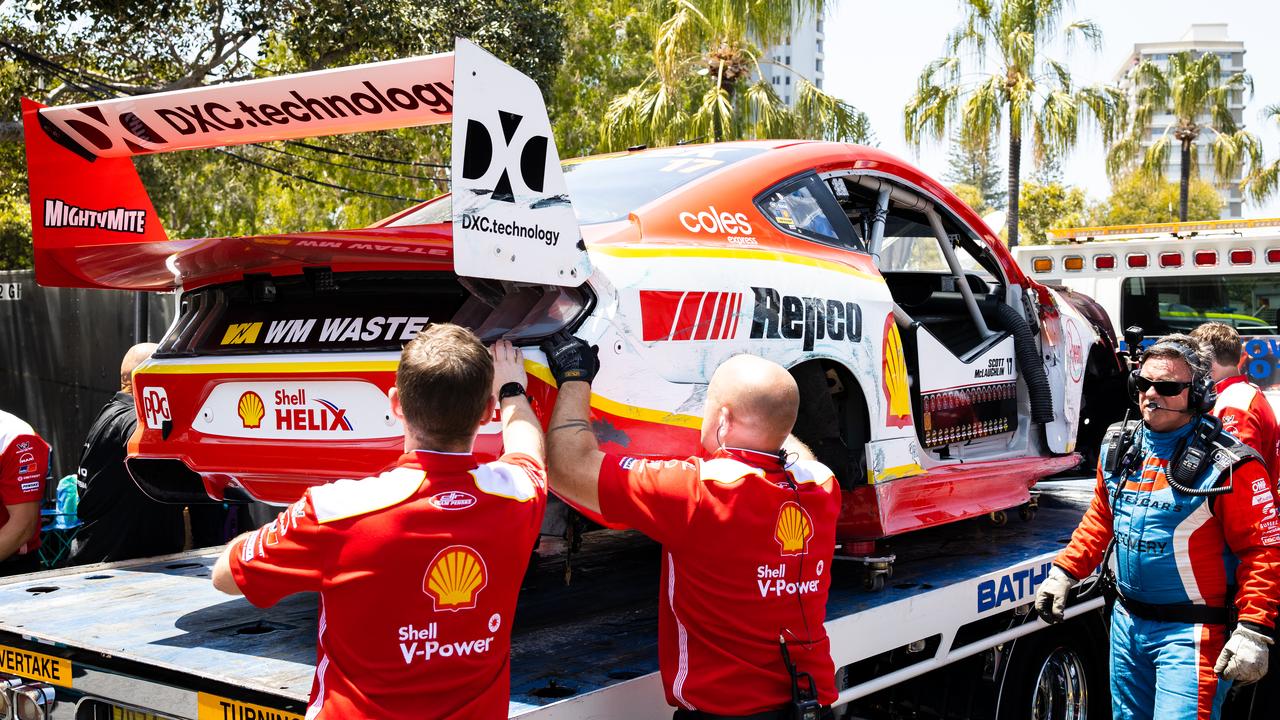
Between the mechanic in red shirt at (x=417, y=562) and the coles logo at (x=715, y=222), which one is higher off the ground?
the coles logo at (x=715, y=222)

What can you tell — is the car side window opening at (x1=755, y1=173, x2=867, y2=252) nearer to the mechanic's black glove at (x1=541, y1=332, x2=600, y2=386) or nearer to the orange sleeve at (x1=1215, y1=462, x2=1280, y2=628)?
the mechanic's black glove at (x1=541, y1=332, x2=600, y2=386)

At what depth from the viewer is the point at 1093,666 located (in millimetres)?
5160

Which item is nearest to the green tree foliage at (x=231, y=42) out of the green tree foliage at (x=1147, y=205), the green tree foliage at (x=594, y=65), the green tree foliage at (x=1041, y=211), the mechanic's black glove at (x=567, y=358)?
the green tree foliage at (x=594, y=65)

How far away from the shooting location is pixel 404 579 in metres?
2.28

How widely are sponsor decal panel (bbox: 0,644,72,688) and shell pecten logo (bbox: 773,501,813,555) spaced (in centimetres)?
194

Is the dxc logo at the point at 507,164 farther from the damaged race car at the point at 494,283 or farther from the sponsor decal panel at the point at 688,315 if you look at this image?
the sponsor decal panel at the point at 688,315

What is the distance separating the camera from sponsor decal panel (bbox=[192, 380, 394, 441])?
321cm

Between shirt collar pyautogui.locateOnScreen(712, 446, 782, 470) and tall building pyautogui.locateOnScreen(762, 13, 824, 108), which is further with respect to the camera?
tall building pyautogui.locateOnScreen(762, 13, 824, 108)

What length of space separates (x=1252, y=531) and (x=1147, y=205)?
49.0m

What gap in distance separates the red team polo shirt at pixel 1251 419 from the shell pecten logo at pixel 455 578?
360cm

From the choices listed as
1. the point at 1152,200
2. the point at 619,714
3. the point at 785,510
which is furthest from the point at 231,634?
the point at 1152,200

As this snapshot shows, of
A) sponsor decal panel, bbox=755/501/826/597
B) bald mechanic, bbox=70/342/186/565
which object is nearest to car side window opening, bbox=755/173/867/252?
sponsor decal panel, bbox=755/501/826/597

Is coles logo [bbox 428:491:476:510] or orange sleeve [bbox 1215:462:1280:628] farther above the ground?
coles logo [bbox 428:491:476:510]

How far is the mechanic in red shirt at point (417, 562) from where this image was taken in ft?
7.47
